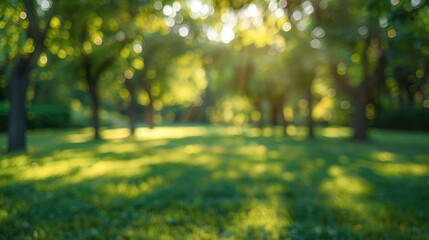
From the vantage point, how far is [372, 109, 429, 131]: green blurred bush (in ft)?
112

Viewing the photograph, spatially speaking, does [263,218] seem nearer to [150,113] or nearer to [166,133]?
[166,133]

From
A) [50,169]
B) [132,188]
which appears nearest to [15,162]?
[50,169]

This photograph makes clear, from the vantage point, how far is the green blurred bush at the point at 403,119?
34.0m

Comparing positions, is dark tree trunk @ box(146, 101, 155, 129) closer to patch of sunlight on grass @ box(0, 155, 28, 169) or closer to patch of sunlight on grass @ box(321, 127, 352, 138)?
patch of sunlight on grass @ box(321, 127, 352, 138)

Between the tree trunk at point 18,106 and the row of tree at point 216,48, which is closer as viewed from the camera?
the row of tree at point 216,48

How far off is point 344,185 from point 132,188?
4687mm

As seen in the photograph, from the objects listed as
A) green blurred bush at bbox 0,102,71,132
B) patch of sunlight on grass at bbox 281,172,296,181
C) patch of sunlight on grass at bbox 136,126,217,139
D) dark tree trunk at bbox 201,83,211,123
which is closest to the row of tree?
patch of sunlight on grass at bbox 136,126,217,139

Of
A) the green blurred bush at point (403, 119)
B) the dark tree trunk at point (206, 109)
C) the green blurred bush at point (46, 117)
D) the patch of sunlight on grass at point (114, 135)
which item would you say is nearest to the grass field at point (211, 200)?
the patch of sunlight on grass at point (114, 135)

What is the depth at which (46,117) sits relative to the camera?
31641 millimetres

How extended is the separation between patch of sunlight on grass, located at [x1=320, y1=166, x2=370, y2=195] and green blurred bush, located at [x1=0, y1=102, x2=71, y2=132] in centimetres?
2643

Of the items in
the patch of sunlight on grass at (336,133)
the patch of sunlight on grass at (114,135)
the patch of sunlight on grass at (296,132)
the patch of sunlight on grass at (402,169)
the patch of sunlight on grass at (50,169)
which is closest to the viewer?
the patch of sunlight on grass at (50,169)

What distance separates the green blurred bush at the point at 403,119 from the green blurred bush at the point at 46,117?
34.9 meters

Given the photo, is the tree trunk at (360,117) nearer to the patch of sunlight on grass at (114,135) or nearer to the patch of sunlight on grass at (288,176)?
the patch of sunlight on grass at (288,176)

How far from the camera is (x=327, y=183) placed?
25.8 feet
